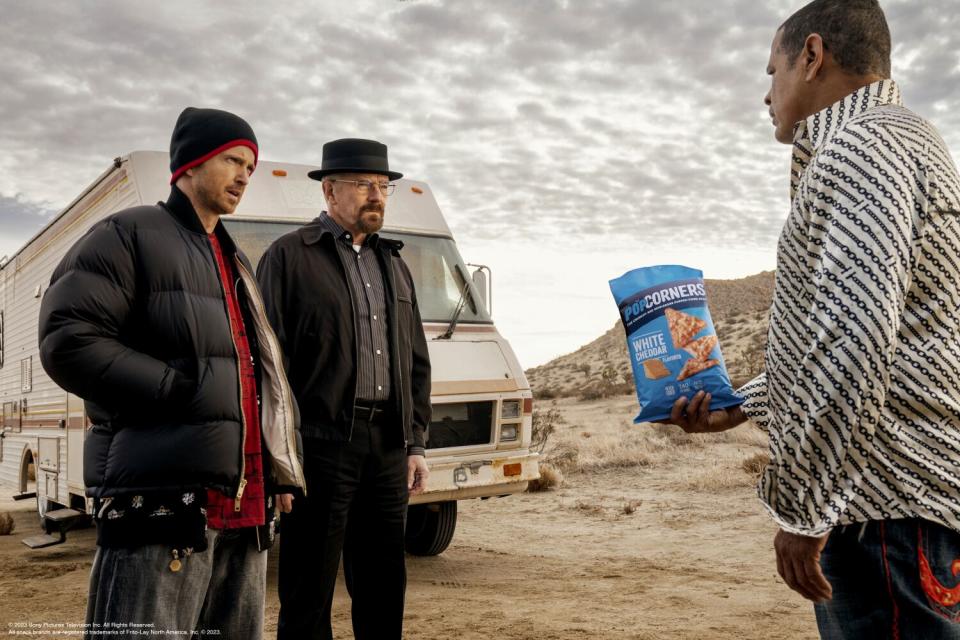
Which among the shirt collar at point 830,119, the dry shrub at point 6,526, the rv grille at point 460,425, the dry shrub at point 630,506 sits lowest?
the dry shrub at point 6,526

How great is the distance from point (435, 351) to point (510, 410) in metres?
0.78

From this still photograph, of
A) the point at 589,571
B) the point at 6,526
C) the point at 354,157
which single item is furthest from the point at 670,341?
the point at 6,526

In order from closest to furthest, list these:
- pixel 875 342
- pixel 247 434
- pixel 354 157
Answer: pixel 875 342, pixel 247 434, pixel 354 157

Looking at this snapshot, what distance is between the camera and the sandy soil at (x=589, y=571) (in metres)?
5.19

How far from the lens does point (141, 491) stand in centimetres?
239

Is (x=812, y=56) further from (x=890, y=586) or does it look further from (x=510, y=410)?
(x=510, y=410)

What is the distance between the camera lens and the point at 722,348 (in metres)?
39.6

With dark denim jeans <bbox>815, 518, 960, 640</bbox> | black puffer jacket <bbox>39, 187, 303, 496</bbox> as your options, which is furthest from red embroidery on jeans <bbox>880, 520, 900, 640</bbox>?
black puffer jacket <bbox>39, 187, 303, 496</bbox>

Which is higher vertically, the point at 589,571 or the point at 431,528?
the point at 431,528

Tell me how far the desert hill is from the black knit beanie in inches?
1029

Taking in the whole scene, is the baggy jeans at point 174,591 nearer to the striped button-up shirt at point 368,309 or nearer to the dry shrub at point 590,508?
the striped button-up shirt at point 368,309

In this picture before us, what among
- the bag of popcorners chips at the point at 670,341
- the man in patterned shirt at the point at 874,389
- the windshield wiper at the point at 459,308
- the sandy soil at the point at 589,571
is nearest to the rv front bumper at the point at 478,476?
the sandy soil at the point at 589,571

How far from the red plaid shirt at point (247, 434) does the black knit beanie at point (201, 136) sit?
248 mm

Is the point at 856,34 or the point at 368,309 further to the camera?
the point at 368,309
